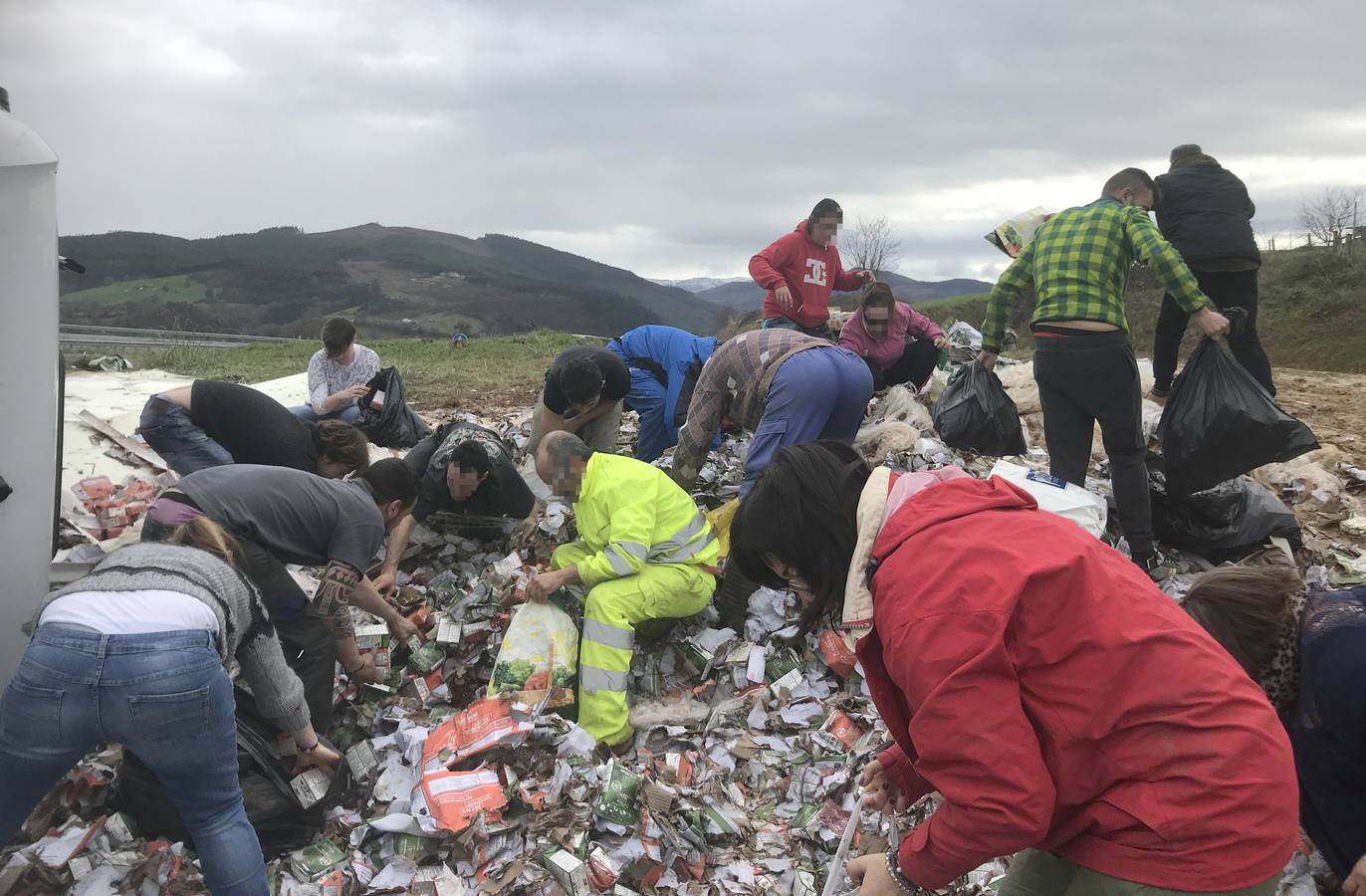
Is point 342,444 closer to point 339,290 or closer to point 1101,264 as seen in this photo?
point 1101,264

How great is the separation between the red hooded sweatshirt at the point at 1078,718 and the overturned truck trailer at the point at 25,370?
114 inches

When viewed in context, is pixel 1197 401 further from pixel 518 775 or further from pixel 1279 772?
pixel 518 775

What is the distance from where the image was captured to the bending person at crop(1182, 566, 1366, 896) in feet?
5.89

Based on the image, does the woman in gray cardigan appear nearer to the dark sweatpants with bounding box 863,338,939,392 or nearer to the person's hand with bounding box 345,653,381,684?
the person's hand with bounding box 345,653,381,684

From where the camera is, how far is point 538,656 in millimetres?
3461

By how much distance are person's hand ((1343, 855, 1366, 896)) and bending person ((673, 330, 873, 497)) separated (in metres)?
2.43

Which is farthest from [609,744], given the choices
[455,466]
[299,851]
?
[455,466]

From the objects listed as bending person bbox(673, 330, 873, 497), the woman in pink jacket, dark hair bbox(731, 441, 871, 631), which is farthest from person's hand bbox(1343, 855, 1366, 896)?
the woman in pink jacket

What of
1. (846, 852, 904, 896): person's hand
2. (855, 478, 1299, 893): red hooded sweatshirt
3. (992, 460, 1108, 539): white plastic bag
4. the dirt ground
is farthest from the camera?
the dirt ground

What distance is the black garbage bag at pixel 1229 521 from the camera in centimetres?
410

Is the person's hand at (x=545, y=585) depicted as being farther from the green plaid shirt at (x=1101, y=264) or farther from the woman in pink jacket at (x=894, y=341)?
the woman in pink jacket at (x=894, y=341)

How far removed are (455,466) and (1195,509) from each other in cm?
386

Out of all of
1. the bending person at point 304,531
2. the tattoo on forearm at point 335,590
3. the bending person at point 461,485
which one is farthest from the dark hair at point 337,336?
the tattoo on forearm at point 335,590


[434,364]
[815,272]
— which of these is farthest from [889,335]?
[434,364]
